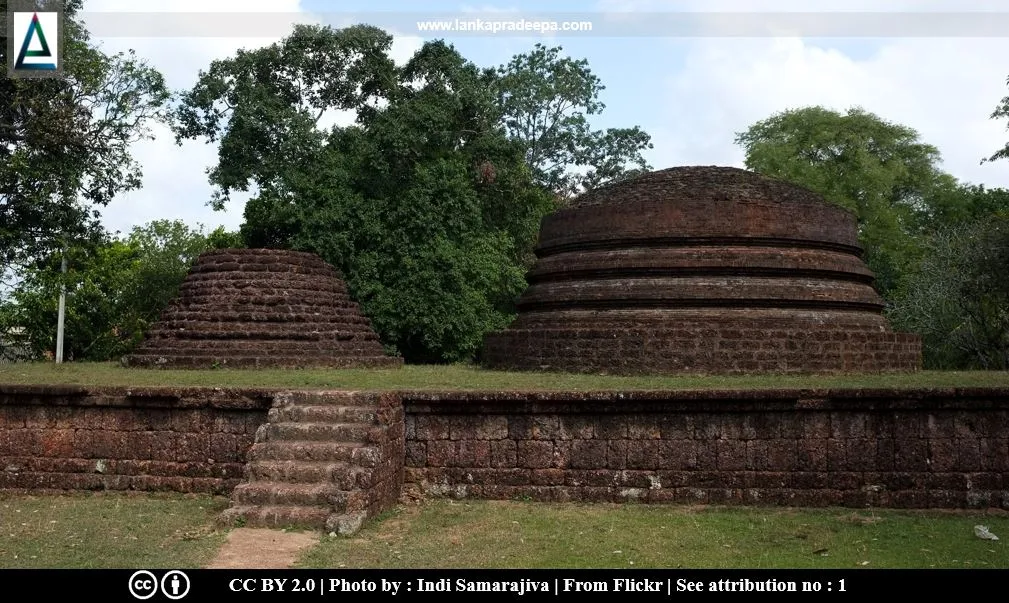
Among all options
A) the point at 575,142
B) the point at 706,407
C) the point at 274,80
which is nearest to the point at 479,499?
the point at 706,407

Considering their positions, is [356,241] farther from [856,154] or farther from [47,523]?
[856,154]

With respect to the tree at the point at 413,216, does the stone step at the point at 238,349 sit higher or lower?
lower

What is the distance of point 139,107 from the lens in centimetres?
1634

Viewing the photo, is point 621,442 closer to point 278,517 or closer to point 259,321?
point 278,517

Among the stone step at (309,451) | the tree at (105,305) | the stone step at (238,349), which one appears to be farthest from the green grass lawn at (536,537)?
the tree at (105,305)

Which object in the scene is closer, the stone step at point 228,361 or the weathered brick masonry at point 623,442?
the weathered brick masonry at point 623,442

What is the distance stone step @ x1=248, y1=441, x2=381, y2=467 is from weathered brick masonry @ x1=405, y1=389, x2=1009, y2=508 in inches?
33.7

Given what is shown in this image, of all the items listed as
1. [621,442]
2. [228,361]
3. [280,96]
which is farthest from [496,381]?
[280,96]

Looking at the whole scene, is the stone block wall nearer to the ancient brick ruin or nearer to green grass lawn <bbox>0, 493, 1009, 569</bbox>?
the ancient brick ruin

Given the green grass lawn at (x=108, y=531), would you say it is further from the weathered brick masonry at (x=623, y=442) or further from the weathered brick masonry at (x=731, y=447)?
the weathered brick masonry at (x=731, y=447)

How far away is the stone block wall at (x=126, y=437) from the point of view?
7.73 m

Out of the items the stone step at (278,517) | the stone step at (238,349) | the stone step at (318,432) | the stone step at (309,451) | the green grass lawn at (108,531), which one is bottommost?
the green grass lawn at (108,531)

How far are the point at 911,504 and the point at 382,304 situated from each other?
13.0m
